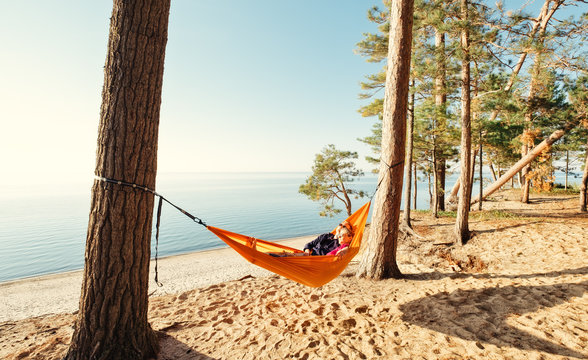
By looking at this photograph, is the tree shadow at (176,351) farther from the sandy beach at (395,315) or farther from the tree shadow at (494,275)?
the tree shadow at (494,275)

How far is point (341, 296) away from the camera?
2.84m

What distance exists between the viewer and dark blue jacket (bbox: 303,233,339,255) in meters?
3.26

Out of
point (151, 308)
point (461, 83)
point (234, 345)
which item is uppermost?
point (461, 83)

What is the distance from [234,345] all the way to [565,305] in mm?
3022

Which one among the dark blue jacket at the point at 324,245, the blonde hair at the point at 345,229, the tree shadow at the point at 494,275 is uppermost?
the blonde hair at the point at 345,229

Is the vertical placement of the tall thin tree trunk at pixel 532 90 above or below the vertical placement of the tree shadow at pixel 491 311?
above

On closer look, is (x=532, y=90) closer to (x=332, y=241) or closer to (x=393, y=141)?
(x=393, y=141)

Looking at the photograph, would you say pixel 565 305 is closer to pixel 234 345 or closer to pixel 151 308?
pixel 234 345

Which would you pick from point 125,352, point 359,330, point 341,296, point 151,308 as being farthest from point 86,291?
point 341,296

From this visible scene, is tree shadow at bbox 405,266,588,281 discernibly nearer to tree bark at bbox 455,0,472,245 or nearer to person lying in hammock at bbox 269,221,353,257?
person lying in hammock at bbox 269,221,353,257

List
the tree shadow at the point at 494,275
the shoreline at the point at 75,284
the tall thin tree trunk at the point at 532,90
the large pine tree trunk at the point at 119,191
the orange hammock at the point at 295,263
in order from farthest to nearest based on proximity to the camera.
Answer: the tall thin tree trunk at the point at 532,90, the shoreline at the point at 75,284, the tree shadow at the point at 494,275, the orange hammock at the point at 295,263, the large pine tree trunk at the point at 119,191

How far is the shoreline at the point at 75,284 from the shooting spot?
14.6 ft

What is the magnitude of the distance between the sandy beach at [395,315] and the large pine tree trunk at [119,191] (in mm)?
543

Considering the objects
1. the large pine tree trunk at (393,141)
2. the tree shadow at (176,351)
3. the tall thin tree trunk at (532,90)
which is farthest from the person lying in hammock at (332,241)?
the tall thin tree trunk at (532,90)
